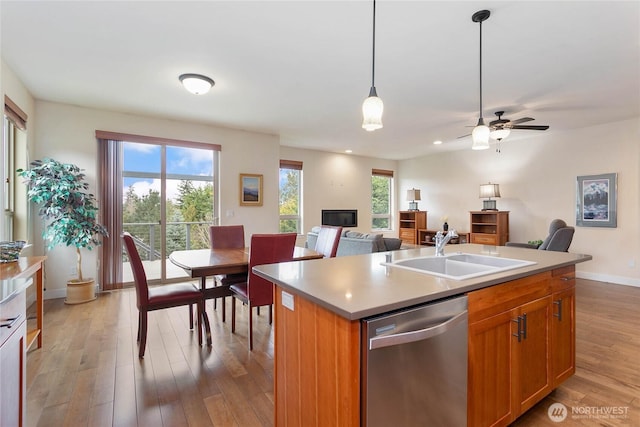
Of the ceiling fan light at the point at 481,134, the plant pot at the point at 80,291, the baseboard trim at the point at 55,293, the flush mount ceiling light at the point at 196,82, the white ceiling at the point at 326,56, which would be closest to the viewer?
the white ceiling at the point at 326,56

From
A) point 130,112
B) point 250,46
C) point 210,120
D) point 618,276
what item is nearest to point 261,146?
point 210,120

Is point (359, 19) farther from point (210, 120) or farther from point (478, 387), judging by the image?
point (210, 120)

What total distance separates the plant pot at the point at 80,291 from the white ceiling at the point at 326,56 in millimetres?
2363

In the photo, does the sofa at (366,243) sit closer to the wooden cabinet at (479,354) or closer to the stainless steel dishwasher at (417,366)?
the wooden cabinet at (479,354)

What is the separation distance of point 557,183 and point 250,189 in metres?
5.64

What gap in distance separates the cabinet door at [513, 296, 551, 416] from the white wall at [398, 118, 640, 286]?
15.0 feet

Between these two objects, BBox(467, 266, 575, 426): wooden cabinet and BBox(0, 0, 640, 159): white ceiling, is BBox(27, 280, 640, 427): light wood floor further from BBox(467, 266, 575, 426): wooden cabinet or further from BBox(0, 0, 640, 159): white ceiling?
BBox(0, 0, 640, 159): white ceiling

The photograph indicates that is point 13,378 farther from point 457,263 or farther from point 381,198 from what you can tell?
point 381,198

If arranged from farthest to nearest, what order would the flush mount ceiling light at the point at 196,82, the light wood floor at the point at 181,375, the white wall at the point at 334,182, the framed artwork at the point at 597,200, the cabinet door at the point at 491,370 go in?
the white wall at the point at 334,182
the framed artwork at the point at 597,200
the flush mount ceiling light at the point at 196,82
the light wood floor at the point at 181,375
the cabinet door at the point at 491,370

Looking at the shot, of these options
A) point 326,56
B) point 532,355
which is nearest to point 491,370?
point 532,355

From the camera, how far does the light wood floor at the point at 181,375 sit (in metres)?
1.79

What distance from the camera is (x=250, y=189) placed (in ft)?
18.1

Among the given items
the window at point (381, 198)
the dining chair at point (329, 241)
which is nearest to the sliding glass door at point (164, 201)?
the dining chair at point (329, 241)

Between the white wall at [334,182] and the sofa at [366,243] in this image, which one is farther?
the white wall at [334,182]
